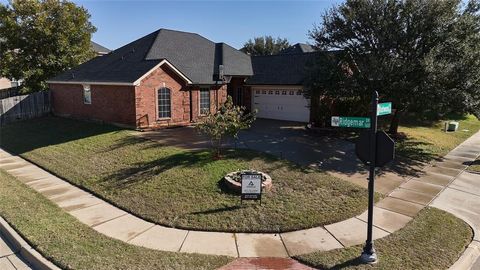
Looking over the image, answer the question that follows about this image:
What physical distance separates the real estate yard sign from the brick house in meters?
7.88

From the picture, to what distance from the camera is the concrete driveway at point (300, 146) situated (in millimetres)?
12241

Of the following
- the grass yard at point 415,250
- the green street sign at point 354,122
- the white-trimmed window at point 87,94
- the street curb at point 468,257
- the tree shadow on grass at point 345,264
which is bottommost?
the street curb at point 468,257

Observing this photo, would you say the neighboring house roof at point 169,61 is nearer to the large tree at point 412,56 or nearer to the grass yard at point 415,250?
the large tree at point 412,56

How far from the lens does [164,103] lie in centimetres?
1923

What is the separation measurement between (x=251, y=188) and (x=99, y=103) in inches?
585

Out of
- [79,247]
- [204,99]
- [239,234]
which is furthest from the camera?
[204,99]

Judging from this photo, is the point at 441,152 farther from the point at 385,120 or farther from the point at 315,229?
the point at 315,229

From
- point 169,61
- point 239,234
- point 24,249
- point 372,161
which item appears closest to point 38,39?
point 169,61

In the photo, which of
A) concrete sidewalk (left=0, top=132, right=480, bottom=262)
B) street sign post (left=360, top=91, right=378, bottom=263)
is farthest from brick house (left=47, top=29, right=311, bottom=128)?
street sign post (left=360, top=91, right=378, bottom=263)

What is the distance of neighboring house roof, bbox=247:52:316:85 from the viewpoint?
882 inches

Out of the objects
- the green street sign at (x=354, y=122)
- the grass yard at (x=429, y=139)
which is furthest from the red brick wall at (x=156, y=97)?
the green street sign at (x=354, y=122)

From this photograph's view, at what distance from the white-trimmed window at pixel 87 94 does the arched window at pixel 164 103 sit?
5403 mm

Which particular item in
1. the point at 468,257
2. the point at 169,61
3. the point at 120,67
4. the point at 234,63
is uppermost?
the point at 234,63

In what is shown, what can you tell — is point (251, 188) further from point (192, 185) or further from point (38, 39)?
point (38, 39)
